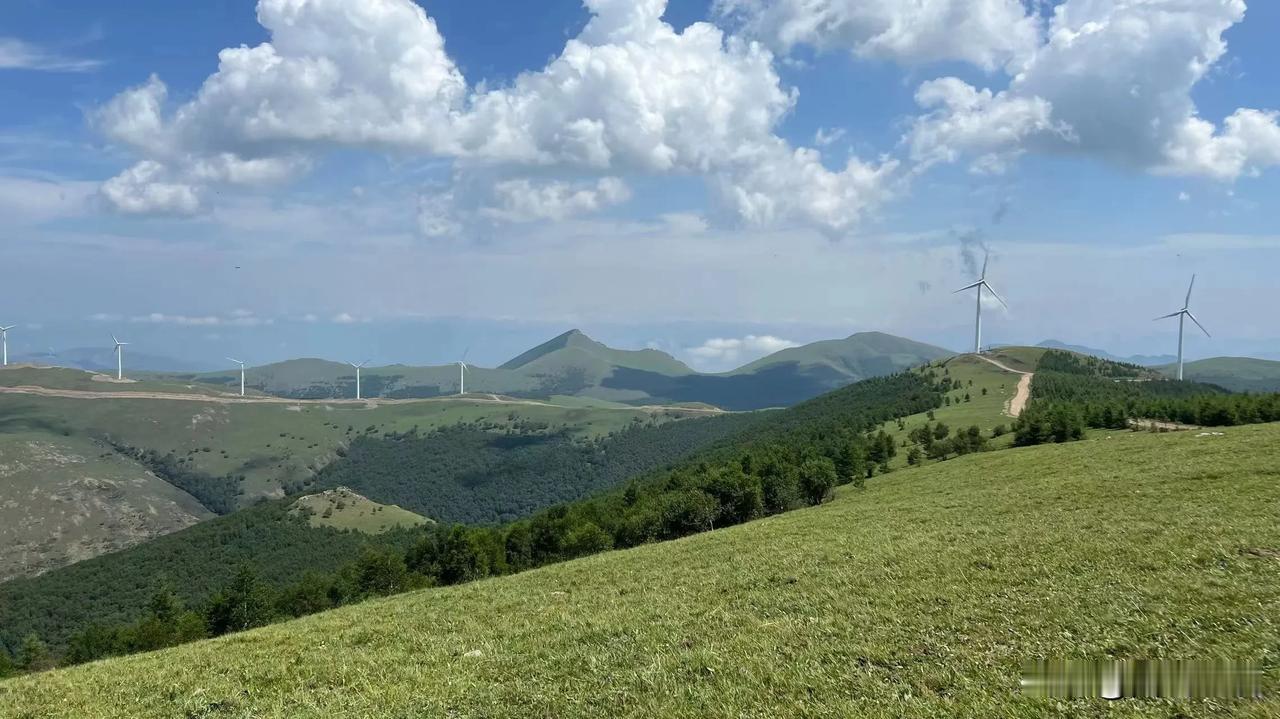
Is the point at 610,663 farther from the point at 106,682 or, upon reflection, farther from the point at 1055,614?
the point at 106,682

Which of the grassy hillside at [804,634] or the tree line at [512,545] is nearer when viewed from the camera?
the grassy hillside at [804,634]

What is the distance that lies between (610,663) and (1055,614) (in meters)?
12.7

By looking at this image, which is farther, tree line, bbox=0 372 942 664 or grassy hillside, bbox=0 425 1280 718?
tree line, bbox=0 372 942 664

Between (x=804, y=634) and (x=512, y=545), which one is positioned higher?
(x=804, y=634)

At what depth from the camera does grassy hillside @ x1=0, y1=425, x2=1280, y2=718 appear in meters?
15.3

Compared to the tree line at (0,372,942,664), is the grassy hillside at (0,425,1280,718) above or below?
above

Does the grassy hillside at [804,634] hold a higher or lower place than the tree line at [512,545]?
higher

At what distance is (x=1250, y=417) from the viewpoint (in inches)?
3701

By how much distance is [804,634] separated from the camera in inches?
788

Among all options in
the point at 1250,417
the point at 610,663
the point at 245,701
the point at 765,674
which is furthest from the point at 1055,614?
the point at 1250,417

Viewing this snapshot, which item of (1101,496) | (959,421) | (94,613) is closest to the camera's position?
Answer: (1101,496)

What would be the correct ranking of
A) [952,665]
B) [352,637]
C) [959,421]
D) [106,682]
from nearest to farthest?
1. [952,665]
2. [106,682]
3. [352,637]
4. [959,421]

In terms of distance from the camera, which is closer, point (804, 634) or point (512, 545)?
point (804, 634)

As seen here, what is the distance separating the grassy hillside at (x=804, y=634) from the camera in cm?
1526
